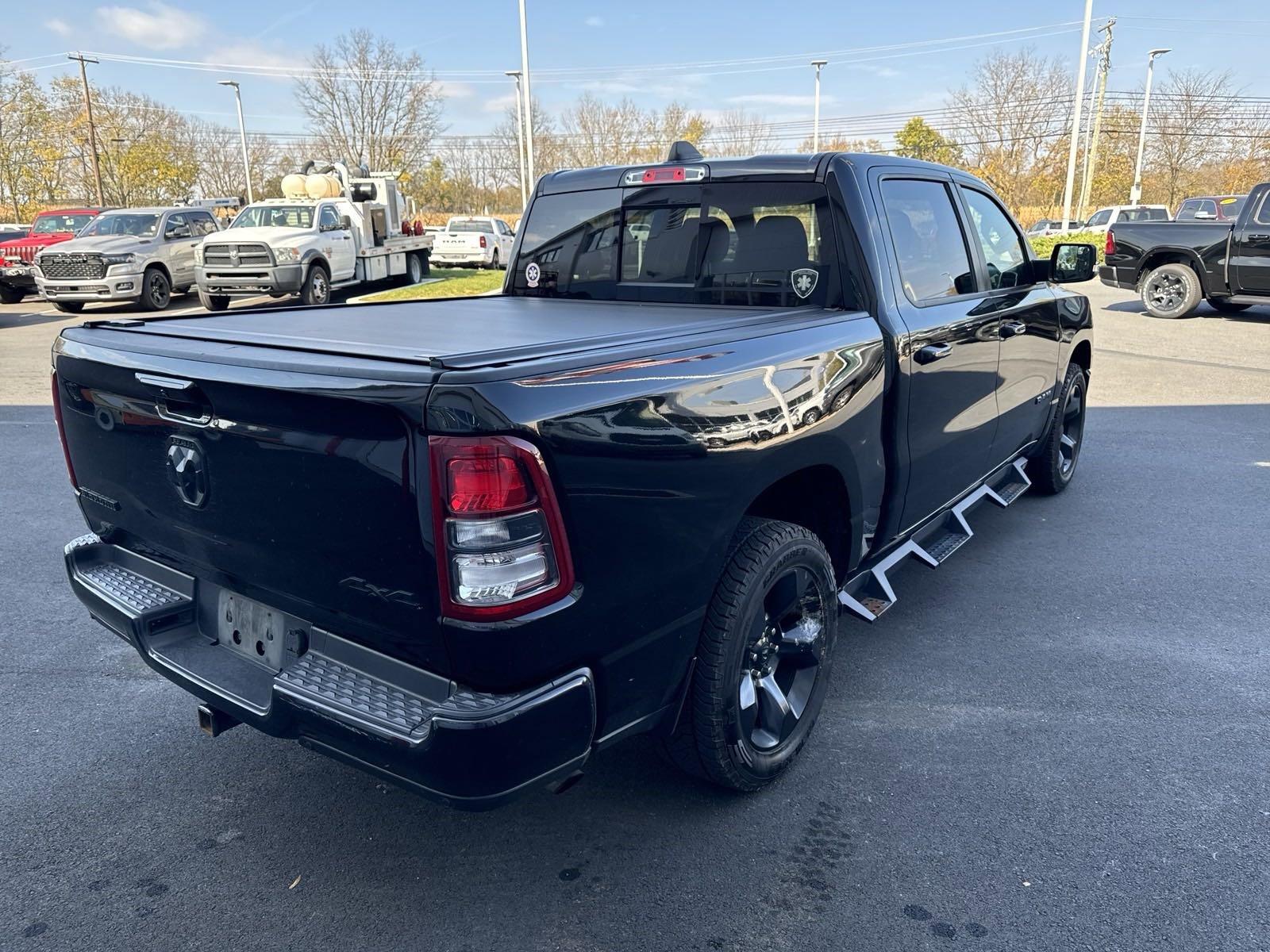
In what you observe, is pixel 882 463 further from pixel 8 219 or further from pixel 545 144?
pixel 8 219

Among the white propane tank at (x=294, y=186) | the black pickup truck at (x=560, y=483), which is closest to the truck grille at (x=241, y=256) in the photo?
the white propane tank at (x=294, y=186)

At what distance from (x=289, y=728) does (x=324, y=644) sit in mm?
209

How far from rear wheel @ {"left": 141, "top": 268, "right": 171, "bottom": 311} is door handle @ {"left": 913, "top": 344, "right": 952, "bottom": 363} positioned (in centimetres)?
1653

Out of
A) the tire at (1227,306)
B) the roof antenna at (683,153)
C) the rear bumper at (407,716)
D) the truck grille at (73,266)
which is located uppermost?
the roof antenna at (683,153)

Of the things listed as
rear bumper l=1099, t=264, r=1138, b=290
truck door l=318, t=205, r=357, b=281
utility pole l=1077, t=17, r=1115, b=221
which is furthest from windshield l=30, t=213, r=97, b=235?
utility pole l=1077, t=17, r=1115, b=221

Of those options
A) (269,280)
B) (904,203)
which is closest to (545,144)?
(269,280)

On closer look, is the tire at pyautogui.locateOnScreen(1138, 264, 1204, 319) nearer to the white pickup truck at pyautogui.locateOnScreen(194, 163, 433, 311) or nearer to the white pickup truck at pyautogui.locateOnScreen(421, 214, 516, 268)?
the white pickup truck at pyautogui.locateOnScreen(194, 163, 433, 311)

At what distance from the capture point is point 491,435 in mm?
1878

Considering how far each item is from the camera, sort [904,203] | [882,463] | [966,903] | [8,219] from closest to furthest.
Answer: [966,903] → [882,463] → [904,203] → [8,219]

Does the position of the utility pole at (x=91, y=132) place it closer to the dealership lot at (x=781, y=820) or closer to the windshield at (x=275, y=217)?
the windshield at (x=275, y=217)

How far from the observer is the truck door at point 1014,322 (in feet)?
14.4

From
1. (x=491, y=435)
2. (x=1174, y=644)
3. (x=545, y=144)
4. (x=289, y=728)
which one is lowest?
(x=1174, y=644)

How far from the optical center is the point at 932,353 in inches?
139

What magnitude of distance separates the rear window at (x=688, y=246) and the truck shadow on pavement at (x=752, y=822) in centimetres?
160
